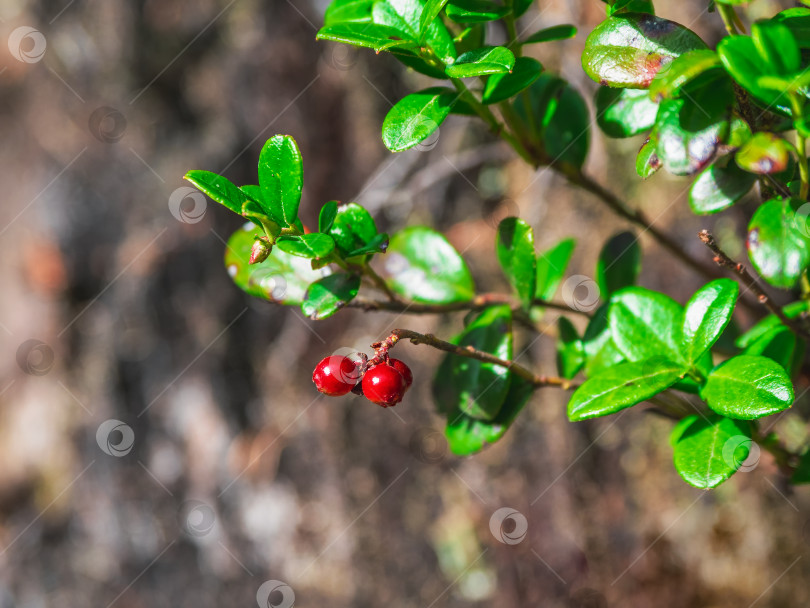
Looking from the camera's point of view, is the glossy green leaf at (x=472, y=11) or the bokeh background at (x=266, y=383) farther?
the bokeh background at (x=266, y=383)

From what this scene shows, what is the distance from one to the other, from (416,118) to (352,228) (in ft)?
0.46

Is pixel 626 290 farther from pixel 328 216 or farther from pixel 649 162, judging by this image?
pixel 328 216

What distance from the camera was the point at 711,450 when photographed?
0.67 metres

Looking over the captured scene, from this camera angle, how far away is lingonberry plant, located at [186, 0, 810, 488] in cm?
58

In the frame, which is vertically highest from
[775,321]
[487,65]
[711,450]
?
[487,65]

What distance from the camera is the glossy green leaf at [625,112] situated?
31.3 inches

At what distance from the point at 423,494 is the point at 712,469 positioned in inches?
43.5

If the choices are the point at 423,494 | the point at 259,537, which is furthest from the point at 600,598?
the point at 259,537

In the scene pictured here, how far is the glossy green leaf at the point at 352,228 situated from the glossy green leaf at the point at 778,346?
0.44 m

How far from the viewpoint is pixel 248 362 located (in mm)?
2010

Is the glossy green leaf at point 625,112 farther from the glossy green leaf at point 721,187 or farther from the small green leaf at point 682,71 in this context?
the small green leaf at point 682,71

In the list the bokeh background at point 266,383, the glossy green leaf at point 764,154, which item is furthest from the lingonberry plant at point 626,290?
the bokeh background at point 266,383

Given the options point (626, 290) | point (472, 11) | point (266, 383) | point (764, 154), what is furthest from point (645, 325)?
point (266, 383)

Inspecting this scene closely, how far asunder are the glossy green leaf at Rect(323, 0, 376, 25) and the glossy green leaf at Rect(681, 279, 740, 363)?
1.52 feet
